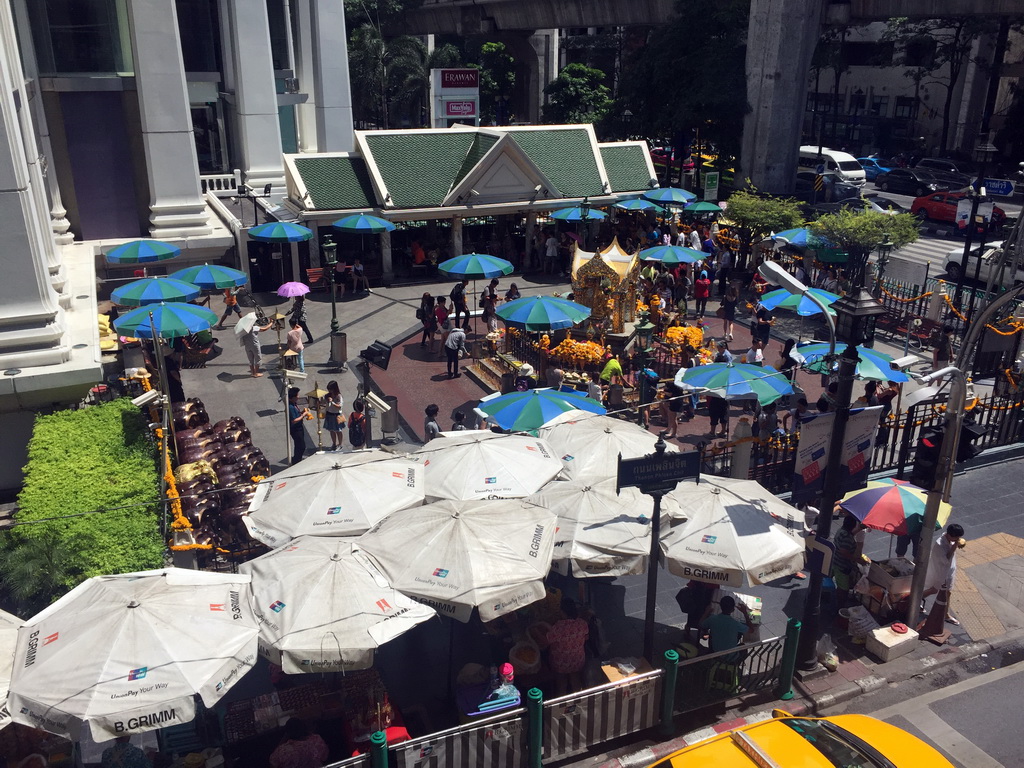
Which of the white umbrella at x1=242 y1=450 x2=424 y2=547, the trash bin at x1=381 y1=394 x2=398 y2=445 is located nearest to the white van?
the trash bin at x1=381 y1=394 x2=398 y2=445

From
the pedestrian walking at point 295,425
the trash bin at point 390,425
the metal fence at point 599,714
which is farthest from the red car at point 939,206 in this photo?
the metal fence at point 599,714

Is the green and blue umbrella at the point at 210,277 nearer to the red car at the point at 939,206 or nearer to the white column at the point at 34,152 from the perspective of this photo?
the white column at the point at 34,152

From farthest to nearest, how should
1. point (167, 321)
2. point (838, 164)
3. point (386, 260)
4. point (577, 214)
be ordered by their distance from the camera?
point (838, 164) < point (577, 214) < point (386, 260) < point (167, 321)

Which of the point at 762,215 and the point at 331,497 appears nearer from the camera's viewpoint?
the point at 331,497

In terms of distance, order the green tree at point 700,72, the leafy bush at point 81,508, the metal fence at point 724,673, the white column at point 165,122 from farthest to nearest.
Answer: the green tree at point 700,72 → the white column at point 165,122 → the leafy bush at point 81,508 → the metal fence at point 724,673

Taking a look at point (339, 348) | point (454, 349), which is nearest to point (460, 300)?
point (454, 349)

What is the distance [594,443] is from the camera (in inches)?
489

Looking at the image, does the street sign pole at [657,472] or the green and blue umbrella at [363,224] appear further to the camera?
the green and blue umbrella at [363,224]

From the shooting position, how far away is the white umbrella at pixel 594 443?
12.0 metres

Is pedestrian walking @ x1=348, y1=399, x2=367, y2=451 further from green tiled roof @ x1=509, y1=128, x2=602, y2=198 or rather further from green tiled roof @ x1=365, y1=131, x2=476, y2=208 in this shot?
green tiled roof @ x1=509, y1=128, x2=602, y2=198

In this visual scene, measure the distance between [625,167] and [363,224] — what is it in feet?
38.3

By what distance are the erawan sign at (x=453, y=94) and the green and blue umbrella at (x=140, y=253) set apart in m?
18.3

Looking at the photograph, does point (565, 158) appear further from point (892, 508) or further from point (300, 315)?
point (892, 508)

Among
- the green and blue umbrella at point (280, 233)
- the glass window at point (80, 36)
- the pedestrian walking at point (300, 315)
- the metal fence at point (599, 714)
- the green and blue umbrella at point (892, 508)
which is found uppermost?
the glass window at point (80, 36)
